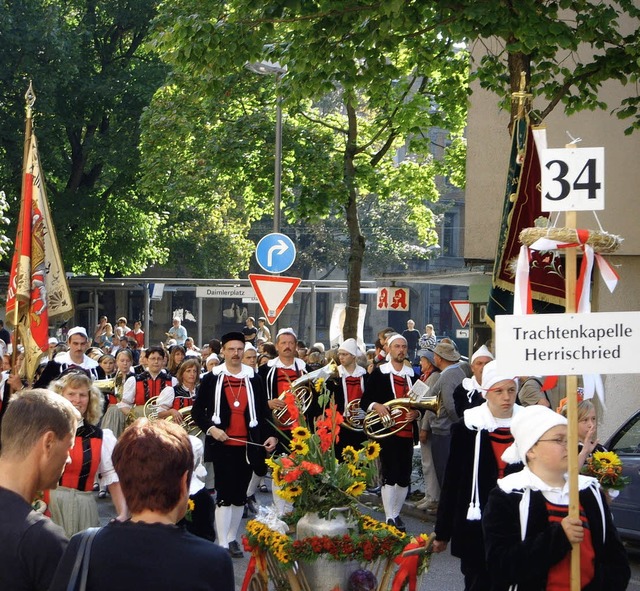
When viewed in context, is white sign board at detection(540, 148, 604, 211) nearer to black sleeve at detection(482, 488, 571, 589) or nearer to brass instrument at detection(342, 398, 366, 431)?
black sleeve at detection(482, 488, 571, 589)

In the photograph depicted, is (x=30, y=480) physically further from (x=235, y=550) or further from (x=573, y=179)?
(x=235, y=550)

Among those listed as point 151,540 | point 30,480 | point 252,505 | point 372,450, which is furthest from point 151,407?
point 151,540

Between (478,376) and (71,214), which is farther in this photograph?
(71,214)

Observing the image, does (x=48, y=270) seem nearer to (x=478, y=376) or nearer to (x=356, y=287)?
(x=478, y=376)

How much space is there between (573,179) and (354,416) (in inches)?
284

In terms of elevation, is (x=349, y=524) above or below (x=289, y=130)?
below

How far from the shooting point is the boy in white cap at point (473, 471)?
6207mm

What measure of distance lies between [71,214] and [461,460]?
1216 inches

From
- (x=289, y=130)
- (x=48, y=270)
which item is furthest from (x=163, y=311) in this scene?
(x=48, y=270)

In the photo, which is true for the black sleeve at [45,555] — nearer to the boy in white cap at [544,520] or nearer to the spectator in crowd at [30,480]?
the spectator in crowd at [30,480]

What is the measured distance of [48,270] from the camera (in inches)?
418

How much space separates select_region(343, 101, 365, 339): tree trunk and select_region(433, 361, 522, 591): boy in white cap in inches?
565

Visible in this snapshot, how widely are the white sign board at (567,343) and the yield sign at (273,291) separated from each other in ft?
35.3

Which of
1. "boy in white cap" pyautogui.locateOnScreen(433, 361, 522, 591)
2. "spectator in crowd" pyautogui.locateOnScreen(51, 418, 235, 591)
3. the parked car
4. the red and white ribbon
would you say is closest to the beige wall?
the parked car
